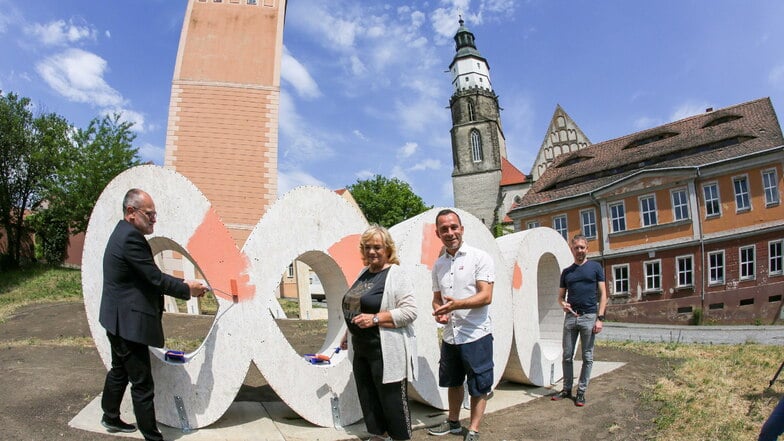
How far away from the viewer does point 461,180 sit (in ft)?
171

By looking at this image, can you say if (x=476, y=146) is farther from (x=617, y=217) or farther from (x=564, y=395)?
(x=564, y=395)

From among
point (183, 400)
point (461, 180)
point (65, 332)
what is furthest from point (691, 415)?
point (461, 180)

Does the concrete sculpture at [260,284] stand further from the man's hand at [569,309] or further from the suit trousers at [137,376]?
the man's hand at [569,309]

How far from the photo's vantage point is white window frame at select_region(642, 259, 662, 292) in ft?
72.5

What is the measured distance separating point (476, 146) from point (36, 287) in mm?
40694

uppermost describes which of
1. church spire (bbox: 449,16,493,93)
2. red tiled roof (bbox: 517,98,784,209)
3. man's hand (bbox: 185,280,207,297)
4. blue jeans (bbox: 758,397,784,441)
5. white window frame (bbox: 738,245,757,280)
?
church spire (bbox: 449,16,493,93)

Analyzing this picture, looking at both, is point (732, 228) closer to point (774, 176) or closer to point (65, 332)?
point (774, 176)

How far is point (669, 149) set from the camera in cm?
2341

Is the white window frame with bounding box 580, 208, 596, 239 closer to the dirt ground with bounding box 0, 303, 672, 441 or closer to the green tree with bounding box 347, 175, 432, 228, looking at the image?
the dirt ground with bounding box 0, 303, 672, 441

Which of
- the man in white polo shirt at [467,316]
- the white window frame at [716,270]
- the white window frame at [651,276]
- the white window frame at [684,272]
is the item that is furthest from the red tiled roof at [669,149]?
the man in white polo shirt at [467,316]

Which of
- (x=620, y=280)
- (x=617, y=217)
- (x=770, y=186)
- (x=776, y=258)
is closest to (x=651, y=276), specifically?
(x=620, y=280)

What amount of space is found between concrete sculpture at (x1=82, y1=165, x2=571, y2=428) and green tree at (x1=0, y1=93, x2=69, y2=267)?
95.5ft

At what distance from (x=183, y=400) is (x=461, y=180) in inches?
1936

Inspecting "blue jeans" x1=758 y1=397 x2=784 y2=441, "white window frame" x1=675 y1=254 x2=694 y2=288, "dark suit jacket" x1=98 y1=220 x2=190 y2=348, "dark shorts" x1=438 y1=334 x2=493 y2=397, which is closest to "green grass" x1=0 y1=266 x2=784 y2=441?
"blue jeans" x1=758 y1=397 x2=784 y2=441
